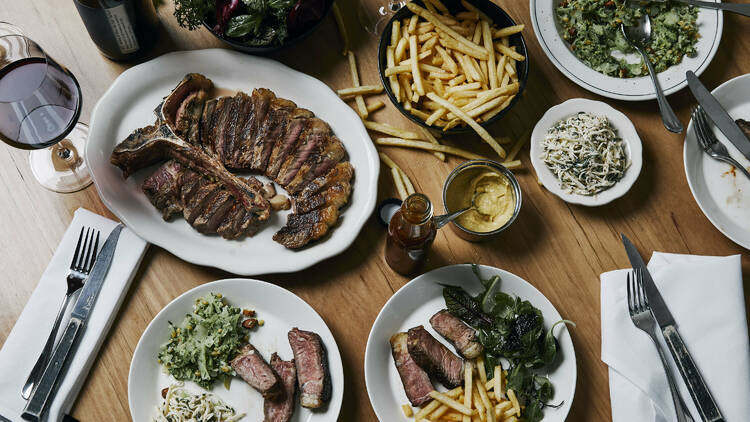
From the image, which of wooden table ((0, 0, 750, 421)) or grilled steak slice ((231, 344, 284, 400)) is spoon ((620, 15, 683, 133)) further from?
grilled steak slice ((231, 344, 284, 400))

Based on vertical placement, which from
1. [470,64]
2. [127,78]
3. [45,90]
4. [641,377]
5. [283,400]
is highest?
[45,90]

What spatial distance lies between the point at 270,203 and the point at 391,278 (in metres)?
0.73

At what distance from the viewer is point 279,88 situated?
3.32 m

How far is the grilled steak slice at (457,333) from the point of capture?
299 centimetres

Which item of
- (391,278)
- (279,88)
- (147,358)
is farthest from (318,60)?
(147,358)

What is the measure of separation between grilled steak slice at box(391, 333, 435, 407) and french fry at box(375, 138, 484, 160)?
40.4 inches

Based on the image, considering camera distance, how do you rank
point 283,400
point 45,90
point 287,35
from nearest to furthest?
point 45,90 → point 283,400 → point 287,35

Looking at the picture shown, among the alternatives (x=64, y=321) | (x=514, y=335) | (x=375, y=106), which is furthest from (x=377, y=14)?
(x=64, y=321)

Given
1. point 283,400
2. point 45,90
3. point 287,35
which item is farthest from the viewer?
point 287,35

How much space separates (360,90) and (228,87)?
28.1 inches

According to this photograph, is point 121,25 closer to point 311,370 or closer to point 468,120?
point 468,120

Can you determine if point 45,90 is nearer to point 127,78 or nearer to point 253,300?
point 127,78

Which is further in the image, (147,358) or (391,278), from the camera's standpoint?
(391,278)

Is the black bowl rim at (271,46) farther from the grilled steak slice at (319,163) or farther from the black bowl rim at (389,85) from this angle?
the grilled steak slice at (319,163)
